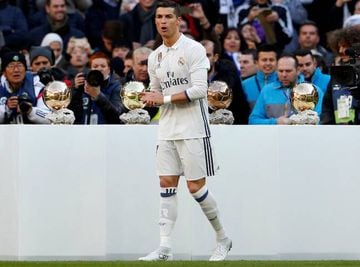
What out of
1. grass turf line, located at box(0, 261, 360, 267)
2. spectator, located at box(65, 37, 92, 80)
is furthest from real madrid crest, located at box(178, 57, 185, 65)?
spectator, located at box(65, 37, 92, 80)

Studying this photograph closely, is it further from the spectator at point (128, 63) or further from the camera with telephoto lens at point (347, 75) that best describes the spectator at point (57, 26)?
the camera with telephoto lens at point (347, 75)

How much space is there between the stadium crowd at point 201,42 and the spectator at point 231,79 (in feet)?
0.04

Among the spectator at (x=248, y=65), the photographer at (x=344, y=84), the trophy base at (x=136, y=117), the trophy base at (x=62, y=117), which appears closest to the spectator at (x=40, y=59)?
the spectator at (x=248, y=65)

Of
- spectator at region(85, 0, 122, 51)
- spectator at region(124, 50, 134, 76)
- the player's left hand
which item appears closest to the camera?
the player's left hand

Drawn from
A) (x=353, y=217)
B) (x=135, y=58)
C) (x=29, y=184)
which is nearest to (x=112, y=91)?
(x=135, y=58)

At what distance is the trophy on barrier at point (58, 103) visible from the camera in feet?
52.6

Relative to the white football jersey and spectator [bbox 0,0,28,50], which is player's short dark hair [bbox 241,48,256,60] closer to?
spectator [bbox 0,0,28,50]

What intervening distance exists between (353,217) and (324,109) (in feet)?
5.54

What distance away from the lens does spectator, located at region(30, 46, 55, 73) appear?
1923 cm

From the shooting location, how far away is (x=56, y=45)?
2167 centimetres

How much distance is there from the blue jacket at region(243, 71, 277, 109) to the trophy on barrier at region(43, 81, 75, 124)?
353 cm

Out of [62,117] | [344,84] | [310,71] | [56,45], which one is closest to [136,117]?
[62,117]

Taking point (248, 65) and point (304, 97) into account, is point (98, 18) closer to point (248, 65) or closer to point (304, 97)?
point (248, 65)

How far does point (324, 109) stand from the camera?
17391 mm
